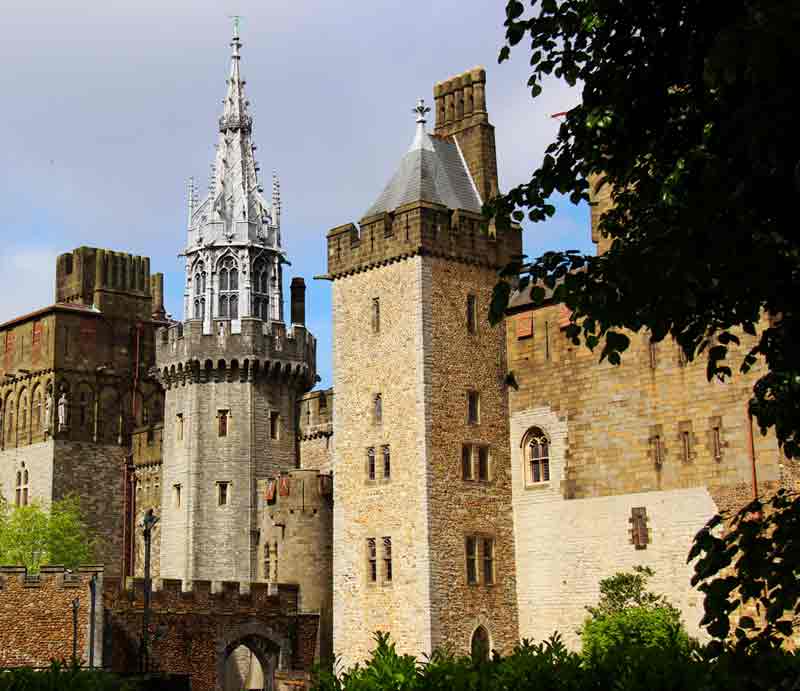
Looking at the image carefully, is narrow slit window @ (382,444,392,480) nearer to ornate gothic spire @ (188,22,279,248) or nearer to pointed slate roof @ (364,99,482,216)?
pointed slate roof @ (364,99,482,216)

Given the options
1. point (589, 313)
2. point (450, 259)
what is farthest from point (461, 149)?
point (589, 313)

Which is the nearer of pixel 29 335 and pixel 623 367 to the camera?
pixel 623 367

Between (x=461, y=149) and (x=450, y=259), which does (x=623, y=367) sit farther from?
(x=461, y=149)

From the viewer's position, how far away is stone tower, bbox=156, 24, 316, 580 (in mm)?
51688

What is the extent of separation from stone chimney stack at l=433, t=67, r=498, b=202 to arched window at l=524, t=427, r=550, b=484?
7877 millimetres

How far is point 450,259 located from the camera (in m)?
40.4

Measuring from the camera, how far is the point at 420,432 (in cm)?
3831

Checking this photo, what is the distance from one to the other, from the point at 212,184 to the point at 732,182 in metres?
45.1

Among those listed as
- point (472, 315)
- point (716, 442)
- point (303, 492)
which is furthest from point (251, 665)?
point (716, 442)

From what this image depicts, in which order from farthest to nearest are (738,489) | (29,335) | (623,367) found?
(29,335)
(623,367)
(738,489)

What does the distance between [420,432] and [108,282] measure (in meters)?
29.6

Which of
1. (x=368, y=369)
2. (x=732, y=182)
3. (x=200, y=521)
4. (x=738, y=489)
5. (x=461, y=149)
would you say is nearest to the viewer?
(x=732, y=182)

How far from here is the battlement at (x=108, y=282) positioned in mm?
63562

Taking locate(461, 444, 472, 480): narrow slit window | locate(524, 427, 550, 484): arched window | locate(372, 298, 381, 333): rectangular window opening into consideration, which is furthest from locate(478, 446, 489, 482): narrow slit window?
locate(372, 298, 381, 333): rectangular window opening
